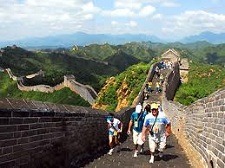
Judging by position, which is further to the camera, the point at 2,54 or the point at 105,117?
the point at 2,54

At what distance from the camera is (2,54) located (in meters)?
130

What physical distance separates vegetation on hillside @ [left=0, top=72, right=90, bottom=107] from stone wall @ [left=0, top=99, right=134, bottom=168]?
42.5 m

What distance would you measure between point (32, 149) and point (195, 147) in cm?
468

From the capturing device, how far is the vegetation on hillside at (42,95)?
70.4 metres

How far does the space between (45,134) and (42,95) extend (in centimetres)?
7058

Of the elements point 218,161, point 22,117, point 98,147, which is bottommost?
point 98,147

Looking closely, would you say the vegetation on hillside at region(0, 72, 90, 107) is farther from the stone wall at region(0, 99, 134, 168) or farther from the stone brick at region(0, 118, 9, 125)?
the stone brick at region(0, 118, 9, 125)

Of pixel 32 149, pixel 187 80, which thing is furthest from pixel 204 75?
pixel 32 149

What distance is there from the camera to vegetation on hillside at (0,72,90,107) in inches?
2773

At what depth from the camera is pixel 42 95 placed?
3174 inches

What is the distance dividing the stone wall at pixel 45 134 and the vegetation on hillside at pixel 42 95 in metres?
42.5

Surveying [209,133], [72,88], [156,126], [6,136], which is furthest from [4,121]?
[72,88]

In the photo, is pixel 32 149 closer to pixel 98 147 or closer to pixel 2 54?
pixel 98 147

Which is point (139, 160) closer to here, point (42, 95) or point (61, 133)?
point (61, 133)
